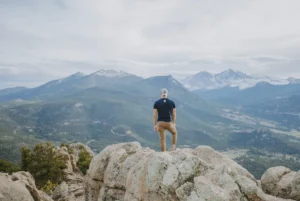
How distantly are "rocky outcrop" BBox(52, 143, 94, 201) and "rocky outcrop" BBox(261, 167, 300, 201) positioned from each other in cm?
2377

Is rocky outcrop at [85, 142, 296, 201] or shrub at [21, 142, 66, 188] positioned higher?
rocky outcrop at [85, 142, 296, 201]

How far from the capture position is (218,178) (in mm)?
18359

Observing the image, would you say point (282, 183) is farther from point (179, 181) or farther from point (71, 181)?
point (71, 181)

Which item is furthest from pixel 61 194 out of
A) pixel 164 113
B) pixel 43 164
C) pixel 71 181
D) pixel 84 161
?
pixel 84 161

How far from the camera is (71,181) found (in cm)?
5647

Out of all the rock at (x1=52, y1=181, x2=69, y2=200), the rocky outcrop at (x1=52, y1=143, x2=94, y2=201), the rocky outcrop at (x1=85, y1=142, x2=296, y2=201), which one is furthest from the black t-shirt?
the rock at (x1=52, y1=181, x2=69, y2=200)

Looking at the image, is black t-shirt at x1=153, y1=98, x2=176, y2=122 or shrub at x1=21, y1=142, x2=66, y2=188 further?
shrub at x1=21, y1=142, x2=66, y2=188

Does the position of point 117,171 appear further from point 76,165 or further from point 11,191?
point 76,165

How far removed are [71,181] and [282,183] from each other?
1729 inches

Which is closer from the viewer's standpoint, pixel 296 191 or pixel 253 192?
pixel 253 192

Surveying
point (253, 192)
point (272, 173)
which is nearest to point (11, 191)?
point (253, 192)

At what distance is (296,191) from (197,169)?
302 inches

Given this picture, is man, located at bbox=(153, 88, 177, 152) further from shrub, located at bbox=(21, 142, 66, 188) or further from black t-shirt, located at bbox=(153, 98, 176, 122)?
shrub, located at bbox=(21, 142, 66, 188)

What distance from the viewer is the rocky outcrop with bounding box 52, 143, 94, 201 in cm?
3787
